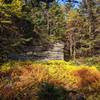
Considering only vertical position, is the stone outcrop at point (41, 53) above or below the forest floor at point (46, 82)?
below

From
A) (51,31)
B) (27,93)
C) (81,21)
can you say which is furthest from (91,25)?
(27,93)

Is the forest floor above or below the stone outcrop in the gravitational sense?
above

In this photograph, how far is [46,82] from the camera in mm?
14773

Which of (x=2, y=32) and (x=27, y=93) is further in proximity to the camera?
(x=2, y=32)

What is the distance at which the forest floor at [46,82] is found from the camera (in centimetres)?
1370

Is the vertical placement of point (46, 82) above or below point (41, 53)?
above

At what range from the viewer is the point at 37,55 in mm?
29109

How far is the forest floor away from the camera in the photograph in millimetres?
13703

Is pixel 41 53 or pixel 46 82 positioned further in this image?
pixel 41 53

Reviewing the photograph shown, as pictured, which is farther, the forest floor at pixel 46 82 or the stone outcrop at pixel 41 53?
the stone outcrop at pixel 41 53

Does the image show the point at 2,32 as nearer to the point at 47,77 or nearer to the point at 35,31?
the point at 47,77

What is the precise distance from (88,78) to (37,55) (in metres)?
11.6

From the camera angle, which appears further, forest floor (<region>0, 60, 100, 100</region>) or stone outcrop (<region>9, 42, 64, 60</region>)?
stone outcrop (<region>9, 42, 64, 60</region>)

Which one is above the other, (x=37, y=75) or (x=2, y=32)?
(x=2, y=32)
